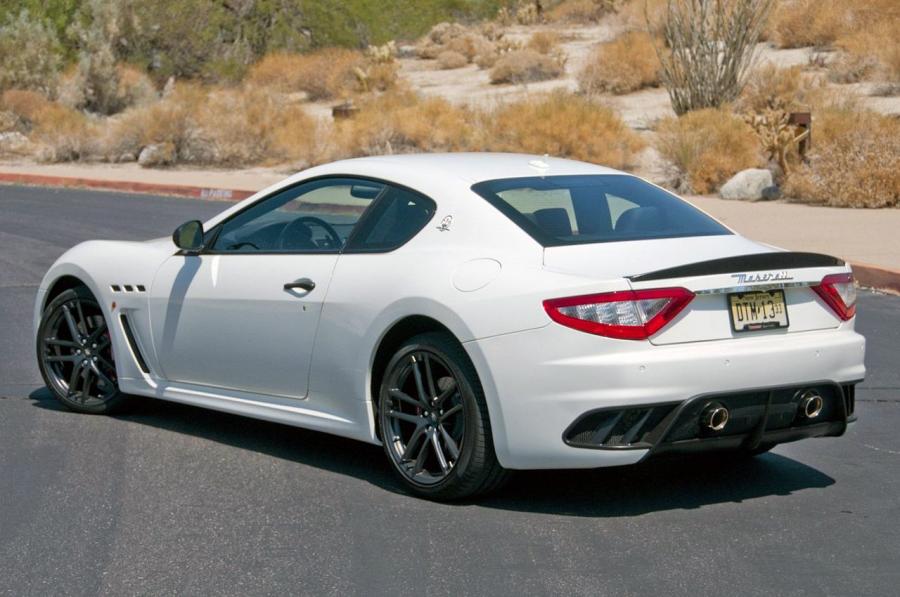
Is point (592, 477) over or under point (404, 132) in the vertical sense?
over

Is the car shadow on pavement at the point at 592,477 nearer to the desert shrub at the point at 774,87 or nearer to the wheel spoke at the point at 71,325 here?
the wheel spoke at the point at 71,325

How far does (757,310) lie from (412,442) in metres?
1.57

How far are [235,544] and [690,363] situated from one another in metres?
1.90

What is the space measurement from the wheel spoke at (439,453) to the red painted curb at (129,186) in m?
18.3

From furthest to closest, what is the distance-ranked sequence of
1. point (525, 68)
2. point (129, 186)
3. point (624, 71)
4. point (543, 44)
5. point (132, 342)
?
point (543, 44)
point (525, 68)
point (624, 71)
point (129, 186)
point (132, 342)

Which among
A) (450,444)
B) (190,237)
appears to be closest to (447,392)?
(450,444)

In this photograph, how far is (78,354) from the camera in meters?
8.56

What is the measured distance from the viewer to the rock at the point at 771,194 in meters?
22.7

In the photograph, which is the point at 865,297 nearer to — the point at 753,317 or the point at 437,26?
the point at 753,317

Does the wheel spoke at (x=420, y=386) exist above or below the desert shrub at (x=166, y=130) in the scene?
above

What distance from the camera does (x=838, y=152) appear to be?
2178 centimetres

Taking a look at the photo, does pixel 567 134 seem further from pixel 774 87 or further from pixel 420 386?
pixel 420 386

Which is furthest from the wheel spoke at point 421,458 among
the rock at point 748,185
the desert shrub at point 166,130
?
the desert shrub at point 166,130

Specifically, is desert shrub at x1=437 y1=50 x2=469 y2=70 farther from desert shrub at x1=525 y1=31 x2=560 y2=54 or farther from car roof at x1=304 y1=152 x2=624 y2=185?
car roof at x1=304 y1=152 x2=624 y2=185
